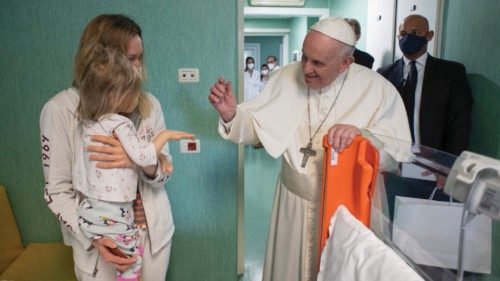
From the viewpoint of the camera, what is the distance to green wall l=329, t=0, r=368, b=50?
4.53 meters

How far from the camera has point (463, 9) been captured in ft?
7.43

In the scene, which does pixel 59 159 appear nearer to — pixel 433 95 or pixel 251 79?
pixel 433 95

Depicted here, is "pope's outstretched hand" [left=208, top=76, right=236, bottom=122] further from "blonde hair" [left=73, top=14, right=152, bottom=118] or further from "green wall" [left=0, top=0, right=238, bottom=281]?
"green wall" [left=0, top=0, right=238, bottom=281]

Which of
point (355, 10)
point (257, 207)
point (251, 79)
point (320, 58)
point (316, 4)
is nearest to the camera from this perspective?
point (320, 58)

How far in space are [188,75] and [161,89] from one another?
0.63 feet

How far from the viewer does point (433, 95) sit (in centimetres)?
222

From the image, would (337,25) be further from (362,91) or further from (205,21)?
(205,21)

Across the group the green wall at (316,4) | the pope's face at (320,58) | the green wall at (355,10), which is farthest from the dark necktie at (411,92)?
the green wall at (316,4)

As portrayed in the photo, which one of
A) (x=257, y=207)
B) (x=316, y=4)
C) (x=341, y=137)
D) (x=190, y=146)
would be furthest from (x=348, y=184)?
(x=316, y=4)

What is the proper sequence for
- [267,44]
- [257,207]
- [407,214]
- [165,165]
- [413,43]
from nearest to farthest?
1. [407,214]
2. [165,165]
3. [413,43]
4. [257,207]
5. [267,44]

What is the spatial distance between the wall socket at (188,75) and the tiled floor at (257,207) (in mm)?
1472

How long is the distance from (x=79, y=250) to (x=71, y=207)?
0.56ft

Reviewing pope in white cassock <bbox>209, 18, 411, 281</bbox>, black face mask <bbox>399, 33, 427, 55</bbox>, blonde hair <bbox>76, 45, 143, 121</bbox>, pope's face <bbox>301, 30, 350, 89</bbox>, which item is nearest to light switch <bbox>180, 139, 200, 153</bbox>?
pope in white cassock <bbox>209, 18, 411, 281</bbox>

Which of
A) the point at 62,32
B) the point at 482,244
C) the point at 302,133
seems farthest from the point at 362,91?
the point at 62,32
